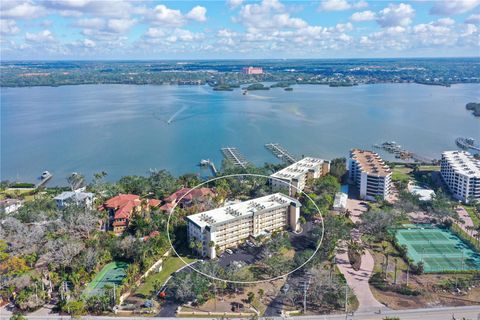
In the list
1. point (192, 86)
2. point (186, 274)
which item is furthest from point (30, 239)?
point (192, 86)

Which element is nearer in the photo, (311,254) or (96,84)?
(311,254)

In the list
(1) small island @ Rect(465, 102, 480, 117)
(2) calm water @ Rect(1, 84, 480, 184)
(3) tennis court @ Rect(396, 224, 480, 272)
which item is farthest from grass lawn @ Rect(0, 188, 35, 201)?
(1) small island @ Rect(465, 102, 480, 117)

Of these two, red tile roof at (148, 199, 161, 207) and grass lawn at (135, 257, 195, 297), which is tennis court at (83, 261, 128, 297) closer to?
grass lawn at (135, 257, 195, 297)

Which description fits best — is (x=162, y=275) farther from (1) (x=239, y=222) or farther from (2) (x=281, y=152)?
(2) (x=281, y=152)

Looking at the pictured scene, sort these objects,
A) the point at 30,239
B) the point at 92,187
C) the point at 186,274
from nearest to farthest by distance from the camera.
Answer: the point at 186,274, the point at 30,239, the point at 92,187

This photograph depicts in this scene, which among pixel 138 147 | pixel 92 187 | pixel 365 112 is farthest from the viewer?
pixel 365 112

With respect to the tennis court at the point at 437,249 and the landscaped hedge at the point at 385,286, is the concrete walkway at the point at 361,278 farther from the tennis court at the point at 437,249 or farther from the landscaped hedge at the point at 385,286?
the tennis court at the point at 437,249

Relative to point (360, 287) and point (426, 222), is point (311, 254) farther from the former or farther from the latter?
point (426, 222)
